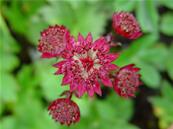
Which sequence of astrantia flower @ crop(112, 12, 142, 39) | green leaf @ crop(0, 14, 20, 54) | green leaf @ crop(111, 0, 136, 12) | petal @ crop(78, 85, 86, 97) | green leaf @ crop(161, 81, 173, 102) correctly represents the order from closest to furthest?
petal @ crop(78, 85, 86, 97) < astrantia flower @ crop(112, 12, 142, 39) < green leaf @ crop(111, 0, 136, 12) < green leaf @ crop(161, 81, 173, 102) < green leaf @ crop(0, 14, 20, 54)

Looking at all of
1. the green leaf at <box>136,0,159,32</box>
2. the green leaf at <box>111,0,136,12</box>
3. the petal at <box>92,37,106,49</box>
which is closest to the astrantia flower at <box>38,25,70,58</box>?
the petal at <box>92,37,106,49</box>

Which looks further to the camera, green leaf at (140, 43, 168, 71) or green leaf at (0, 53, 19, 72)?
green leaf at (0, 53, 19, 72)

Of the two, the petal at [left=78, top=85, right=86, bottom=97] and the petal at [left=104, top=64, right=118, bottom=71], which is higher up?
the petal at [left=104, top=64, right=118, bottom=71]

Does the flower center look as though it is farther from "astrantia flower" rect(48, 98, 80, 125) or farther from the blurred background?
the blurred background

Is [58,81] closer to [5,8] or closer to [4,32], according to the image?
[4,32]

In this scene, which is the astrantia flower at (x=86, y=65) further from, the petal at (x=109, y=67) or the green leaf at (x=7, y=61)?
the green leaf at (x=7, y=61)
